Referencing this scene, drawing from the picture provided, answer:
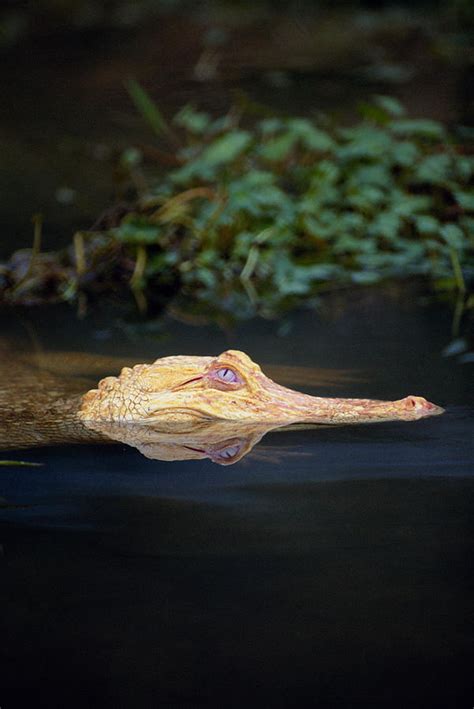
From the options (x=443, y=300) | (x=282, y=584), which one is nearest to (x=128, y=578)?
(x=282, y=584)

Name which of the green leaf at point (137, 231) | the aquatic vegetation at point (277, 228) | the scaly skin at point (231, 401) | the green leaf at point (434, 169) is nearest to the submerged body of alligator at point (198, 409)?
the scaly skin at point (231, 401)

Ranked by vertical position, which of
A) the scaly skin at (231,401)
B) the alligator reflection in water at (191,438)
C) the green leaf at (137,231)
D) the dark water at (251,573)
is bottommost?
the dark water at (251,573)

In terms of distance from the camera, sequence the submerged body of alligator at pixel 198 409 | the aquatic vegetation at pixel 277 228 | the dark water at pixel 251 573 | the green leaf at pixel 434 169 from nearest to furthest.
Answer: the dark water at pixel 251 573
the submerged body of alligator at pixel 198 409
the aquatic vegetation at pixel 277 228
the green leaf at pixel 434 169

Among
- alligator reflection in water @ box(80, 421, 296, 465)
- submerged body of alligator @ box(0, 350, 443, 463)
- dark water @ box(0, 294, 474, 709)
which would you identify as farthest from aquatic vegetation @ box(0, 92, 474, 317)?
dark water @ box(0, 294, 474, 709)

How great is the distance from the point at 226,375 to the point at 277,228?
306 cm

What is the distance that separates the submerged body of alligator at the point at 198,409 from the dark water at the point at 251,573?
91mm

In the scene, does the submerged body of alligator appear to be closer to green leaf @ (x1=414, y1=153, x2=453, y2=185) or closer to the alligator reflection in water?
the alligator reflection in water

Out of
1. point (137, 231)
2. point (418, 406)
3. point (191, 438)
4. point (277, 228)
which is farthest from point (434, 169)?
point (191, 438)

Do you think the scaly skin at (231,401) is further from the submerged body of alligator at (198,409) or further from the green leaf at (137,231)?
the green leaf at (137,231)

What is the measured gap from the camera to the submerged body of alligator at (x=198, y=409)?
3.79m

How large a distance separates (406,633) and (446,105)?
8.50 meters

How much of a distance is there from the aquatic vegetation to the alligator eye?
2.34m

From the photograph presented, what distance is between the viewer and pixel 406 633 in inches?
91.9

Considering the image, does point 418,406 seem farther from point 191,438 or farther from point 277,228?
point 277,228
